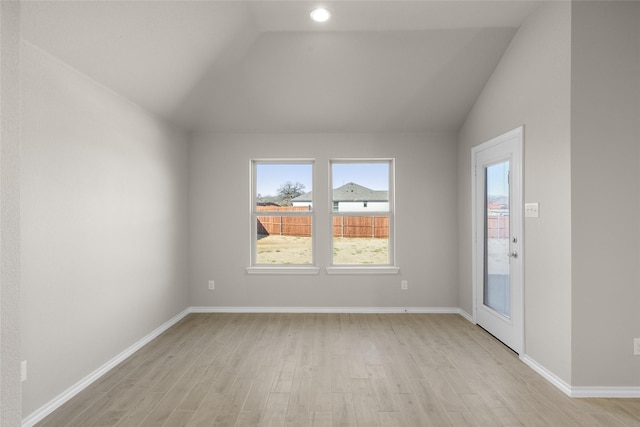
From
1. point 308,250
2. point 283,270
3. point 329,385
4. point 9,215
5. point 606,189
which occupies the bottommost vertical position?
point 329,385

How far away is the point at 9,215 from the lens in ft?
5.25

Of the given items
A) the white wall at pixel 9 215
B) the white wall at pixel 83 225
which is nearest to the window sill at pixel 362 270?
the white wall at pixel 83 225

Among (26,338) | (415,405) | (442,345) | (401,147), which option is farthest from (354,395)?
(401,147)

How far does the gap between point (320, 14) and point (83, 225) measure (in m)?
2.60

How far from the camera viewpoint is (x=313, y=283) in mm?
4879

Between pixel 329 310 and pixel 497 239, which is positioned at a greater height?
pixel 497 239

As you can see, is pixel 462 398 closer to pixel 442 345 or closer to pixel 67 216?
pixel 442 345

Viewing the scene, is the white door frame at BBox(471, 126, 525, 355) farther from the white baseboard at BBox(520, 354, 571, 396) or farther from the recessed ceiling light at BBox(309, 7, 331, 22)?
the recessed ceiling light at BBox(309, 7, 331, 22)

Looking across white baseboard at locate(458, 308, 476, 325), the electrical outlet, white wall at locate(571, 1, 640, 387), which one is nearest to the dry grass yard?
white baseboard at locate(458, 308, 476, 325)

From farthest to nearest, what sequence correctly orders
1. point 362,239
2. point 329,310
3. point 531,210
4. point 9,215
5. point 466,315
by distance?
point 362,239, point 329,310, point 466,315, point 531,210, point 9,215

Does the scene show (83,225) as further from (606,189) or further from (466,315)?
(466,315)

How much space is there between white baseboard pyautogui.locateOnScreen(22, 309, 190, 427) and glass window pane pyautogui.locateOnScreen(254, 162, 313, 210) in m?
2.03

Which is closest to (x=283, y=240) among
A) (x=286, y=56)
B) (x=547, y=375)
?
(x=286, y=56)

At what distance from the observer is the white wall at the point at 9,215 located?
1.57 metres
